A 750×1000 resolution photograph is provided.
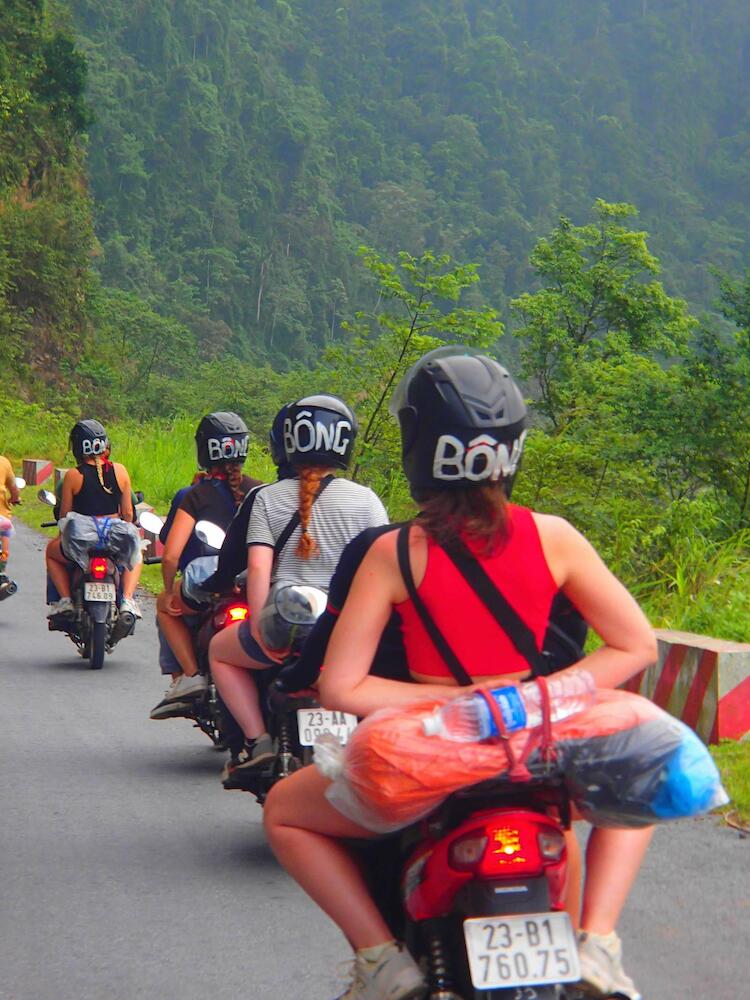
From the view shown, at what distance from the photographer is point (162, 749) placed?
26.5 ft

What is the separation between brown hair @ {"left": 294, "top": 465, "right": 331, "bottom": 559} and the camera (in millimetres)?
5781

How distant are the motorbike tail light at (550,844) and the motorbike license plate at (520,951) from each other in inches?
4.4

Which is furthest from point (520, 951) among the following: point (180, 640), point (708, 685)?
point (708, 685)

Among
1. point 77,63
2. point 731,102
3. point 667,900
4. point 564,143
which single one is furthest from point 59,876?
point 731,102

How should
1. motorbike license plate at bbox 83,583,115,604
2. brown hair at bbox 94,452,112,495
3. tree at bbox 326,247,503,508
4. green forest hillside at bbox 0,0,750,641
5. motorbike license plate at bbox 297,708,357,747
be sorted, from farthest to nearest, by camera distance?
tree at bbox 326,247,503,508 → green forest hillside at bbox 0,0,750,641 → brown hair at bbox 94,452,112,495 → motorbike license plate at bbox 83,583,115,604 → motorbike license plate at bbox 297,708,357,747

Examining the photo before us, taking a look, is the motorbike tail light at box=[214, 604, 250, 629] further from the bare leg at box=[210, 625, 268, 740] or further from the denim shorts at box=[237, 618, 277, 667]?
the denim shorts at box=[237, 618, 277, 667]

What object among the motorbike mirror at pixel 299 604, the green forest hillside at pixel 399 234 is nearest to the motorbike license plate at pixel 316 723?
the motorbike mirror at pixel 299 604

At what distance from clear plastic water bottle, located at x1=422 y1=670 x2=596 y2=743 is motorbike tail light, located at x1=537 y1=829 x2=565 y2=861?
255 mm

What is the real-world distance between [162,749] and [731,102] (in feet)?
528

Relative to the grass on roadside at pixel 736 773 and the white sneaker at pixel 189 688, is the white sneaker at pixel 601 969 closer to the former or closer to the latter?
the grass on roadside at pixel 736 773

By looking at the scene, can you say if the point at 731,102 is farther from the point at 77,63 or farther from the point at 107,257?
the point at 77,63

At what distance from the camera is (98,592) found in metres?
10.9

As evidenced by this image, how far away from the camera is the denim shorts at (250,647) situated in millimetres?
5629

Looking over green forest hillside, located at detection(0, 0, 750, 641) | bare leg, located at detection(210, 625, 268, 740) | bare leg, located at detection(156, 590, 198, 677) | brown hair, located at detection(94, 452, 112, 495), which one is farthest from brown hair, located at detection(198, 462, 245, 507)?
brown hair, located at detection(94, 452, 112, 495)
